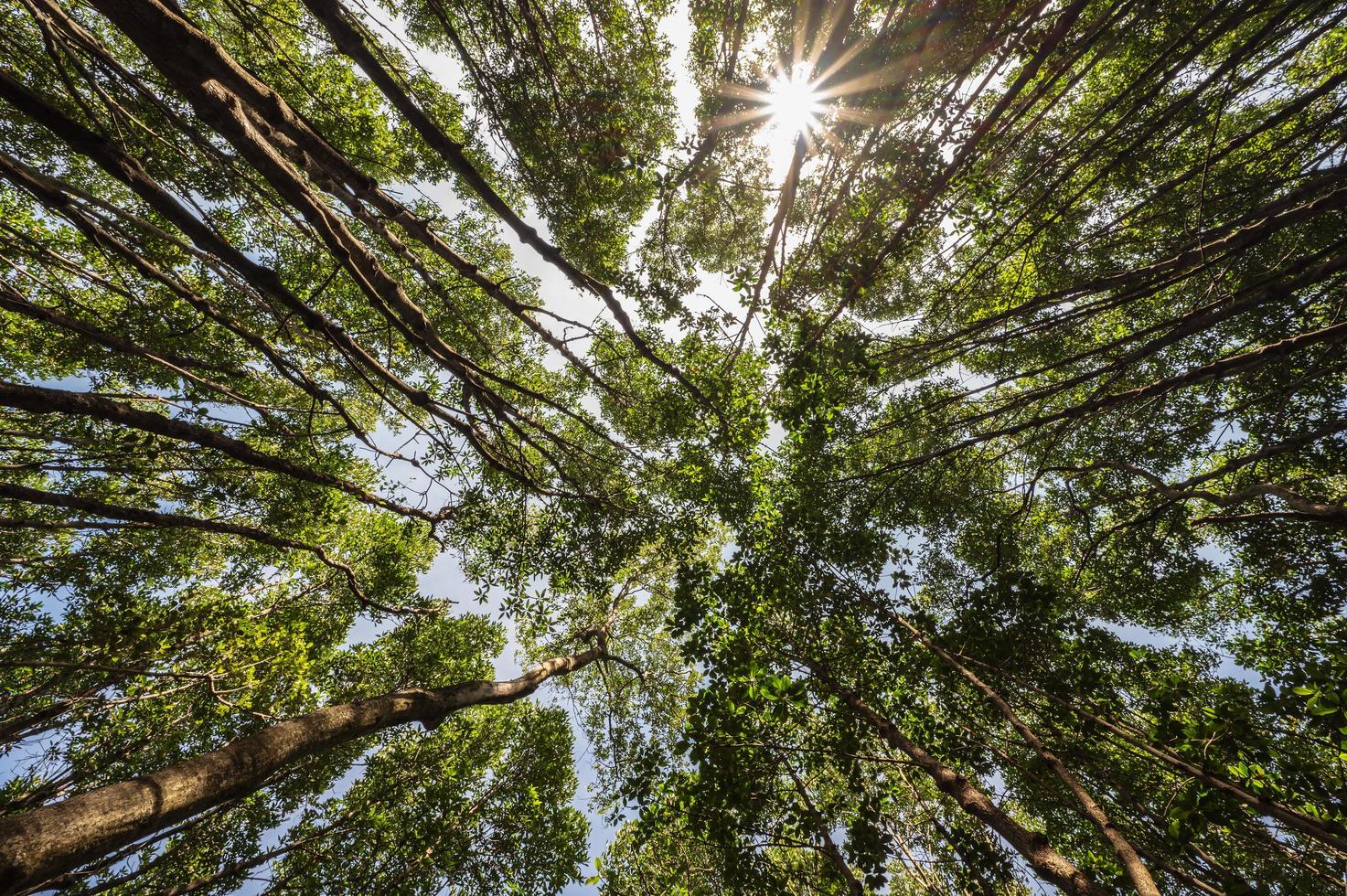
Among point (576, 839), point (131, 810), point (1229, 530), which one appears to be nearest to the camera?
point (131, 810)

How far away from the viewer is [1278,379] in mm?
5953

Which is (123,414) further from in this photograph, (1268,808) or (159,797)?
(1268,808)

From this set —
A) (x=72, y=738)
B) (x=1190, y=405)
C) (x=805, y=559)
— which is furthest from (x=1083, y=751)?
(x=72, y=738)

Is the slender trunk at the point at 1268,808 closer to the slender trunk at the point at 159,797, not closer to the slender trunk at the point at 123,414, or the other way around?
the slender trunk at the point at 159,797

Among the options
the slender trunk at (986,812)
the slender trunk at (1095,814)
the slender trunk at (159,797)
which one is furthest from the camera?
the slender trunk at (986,812)

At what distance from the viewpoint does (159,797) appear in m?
2.49

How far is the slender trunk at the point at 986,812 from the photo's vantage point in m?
2.97

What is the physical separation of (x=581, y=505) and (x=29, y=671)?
33.6 ft

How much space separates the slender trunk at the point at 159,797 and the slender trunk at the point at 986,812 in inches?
181

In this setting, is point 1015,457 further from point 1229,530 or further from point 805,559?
point 805,559

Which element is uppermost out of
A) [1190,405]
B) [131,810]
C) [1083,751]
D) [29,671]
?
[29,671]

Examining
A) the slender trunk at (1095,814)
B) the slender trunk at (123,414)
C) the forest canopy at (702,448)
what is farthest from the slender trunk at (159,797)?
the slender trunk at (1095,814)

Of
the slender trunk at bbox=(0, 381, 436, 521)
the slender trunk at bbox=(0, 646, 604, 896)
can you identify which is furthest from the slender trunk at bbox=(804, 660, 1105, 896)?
the slender trunk at bbox=(0, 381, 436, 521)

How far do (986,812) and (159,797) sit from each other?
221 inches
